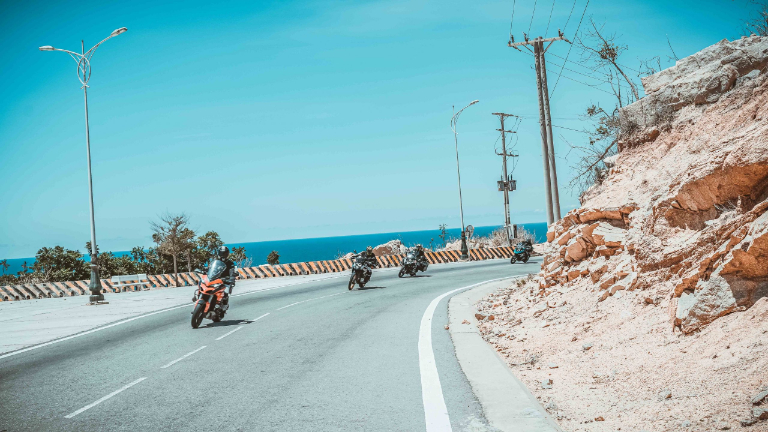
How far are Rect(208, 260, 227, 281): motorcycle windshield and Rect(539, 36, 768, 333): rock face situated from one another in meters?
7.69

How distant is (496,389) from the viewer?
6.32m

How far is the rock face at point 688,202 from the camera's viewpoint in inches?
245

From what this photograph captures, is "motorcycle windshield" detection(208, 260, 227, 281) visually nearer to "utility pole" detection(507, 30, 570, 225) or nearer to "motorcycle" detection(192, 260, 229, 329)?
"motorcycle" detection(192, 260, 229, 329)

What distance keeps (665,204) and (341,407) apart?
5.92 m

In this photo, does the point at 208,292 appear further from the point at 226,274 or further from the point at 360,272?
the point at 360,272

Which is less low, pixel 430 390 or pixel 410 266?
pixel 410 266

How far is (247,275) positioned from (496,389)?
2844cm

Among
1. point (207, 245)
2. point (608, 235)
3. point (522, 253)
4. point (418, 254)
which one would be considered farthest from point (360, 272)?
point (207, 245)

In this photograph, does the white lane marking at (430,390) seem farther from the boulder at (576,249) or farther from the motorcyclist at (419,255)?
the motorcyclist at (419,255)

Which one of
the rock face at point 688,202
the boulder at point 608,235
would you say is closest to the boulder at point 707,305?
the rock face at point 688,202

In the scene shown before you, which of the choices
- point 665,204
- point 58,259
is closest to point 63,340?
point 665,204

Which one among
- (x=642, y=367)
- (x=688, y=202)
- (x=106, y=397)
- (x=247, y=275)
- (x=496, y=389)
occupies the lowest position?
(x=496, y=389)

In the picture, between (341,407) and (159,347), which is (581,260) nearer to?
(341,407)

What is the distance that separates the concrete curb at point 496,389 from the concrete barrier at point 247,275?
17322 mm
